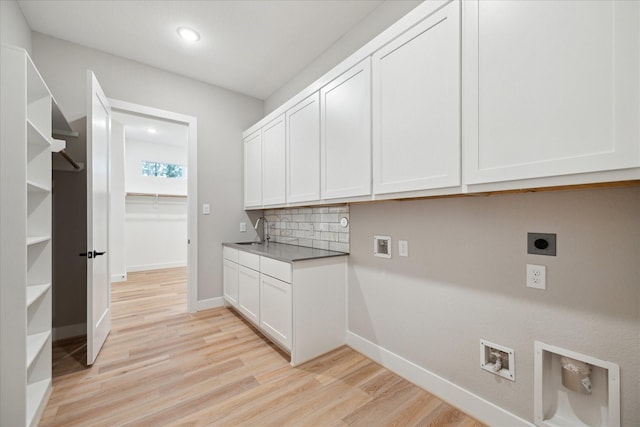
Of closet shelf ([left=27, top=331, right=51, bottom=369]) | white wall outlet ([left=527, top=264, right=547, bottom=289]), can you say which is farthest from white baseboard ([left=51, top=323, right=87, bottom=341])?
white wall outlet ([left=527, top=264, right=547, bottom=289])

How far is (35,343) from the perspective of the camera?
4.99 feet

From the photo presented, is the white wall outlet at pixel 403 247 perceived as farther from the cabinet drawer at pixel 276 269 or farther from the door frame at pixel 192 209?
the door frame at pixel 192 209

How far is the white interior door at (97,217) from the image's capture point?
1.99 metres

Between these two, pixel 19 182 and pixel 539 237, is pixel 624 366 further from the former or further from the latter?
pixel 19 182

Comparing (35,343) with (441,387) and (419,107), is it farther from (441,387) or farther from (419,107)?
(419,107)

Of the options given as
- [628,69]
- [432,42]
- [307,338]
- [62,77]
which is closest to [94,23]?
[62,77]

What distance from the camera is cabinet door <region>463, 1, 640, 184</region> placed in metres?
0.85

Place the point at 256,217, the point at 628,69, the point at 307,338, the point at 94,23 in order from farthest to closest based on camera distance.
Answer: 1. the point at 256,217
2. the point at 94,23
3. the point at 307,338
4. the point at 628,69

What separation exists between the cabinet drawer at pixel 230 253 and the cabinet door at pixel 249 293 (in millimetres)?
177

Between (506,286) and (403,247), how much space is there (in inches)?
25.7

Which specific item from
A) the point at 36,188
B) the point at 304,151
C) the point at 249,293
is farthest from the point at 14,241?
the point at 304,151

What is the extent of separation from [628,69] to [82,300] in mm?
4069

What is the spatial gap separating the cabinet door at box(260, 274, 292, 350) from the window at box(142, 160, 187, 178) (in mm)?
4869

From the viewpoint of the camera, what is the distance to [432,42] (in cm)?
138
